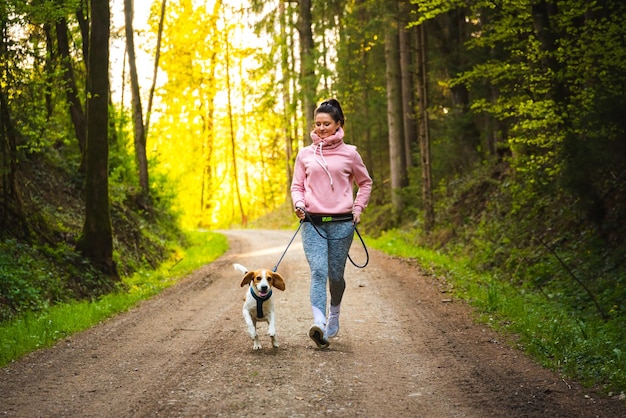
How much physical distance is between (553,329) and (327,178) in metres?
3.16

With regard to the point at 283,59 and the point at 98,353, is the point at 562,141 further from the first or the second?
the point at 283,59

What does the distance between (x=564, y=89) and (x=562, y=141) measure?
1845mm

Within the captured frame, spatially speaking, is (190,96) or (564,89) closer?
(564,89)

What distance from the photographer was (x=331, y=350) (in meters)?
6.78

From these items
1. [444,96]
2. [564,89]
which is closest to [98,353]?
[564,89]

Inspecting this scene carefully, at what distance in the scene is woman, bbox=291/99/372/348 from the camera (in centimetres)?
680

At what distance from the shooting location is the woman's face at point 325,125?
6859mm

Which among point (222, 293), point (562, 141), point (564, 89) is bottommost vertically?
point (222, 293)

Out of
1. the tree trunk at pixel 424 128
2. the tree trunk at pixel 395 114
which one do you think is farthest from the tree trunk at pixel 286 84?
the tree trunk at pixel 424 128

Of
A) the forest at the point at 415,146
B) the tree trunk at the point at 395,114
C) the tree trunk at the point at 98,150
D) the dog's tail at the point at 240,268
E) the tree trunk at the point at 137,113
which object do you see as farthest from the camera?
the tree trunk at the point at 395,114

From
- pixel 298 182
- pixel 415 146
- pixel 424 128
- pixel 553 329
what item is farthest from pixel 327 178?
pixel 415 146

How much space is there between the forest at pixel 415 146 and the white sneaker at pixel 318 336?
2317mm

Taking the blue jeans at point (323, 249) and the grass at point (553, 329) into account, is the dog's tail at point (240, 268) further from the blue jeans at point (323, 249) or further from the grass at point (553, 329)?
the grass at point (553, 329)

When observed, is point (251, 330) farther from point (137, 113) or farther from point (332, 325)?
point (137, 113)
